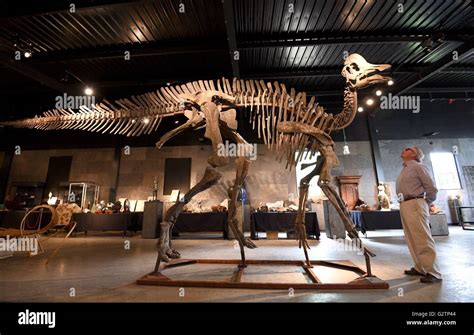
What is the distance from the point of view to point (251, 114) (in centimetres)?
420

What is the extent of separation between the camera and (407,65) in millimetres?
9102

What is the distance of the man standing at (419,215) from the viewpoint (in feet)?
10.7

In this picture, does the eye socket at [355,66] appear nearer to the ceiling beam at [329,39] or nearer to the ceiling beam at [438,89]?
the ceiling beam at [329,39]

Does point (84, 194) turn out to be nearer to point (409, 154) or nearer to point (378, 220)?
point (378, 220)

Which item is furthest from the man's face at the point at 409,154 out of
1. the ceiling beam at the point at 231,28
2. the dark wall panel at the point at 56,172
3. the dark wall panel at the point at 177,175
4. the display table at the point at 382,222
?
the dark wall panel at the point at 56,172

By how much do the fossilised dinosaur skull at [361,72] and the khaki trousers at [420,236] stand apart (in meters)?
1.92

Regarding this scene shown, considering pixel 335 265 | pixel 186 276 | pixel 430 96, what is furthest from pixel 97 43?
pixel 430 96

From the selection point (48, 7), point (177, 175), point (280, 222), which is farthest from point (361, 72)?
point (177, 175)

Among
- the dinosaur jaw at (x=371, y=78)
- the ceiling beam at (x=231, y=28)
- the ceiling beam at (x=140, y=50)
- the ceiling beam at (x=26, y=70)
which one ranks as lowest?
the dinosaur jaw at (x=371, y=78)

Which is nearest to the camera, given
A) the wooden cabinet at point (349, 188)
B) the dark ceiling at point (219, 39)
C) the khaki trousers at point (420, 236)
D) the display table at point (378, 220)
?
the khaki trousers at point (420, 236)

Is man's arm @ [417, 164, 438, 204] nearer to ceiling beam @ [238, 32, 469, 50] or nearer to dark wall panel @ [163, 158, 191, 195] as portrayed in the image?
ceiling beam @ [238, 32, 469, 50]
